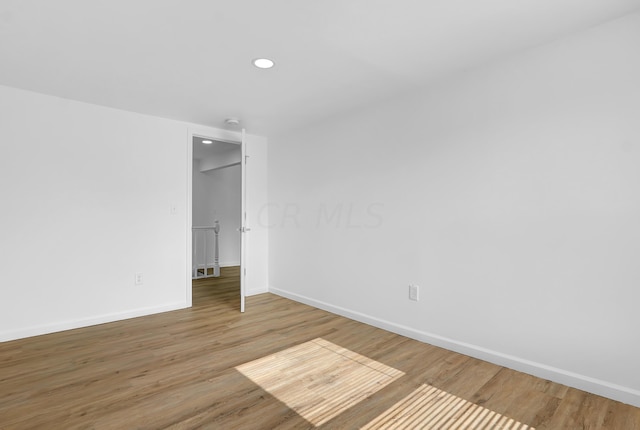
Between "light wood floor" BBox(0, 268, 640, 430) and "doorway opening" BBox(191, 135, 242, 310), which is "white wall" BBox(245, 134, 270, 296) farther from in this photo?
"doorway opening" BBox(191, 135, 242, 310)

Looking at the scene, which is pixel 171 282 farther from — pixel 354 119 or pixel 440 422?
pixel 440 422

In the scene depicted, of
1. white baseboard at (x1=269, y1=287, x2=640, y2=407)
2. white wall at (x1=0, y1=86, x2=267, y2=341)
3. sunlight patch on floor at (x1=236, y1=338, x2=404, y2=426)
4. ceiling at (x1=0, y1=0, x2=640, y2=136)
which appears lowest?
sunlight patch on floor at (x1=236, y1=338, x2=404, y2=426)

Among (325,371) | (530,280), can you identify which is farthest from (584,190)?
(325,371)

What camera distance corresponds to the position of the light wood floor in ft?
5.88

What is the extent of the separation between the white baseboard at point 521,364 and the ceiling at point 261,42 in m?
2.18

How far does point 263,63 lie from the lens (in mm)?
2479

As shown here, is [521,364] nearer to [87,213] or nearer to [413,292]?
[413,292]

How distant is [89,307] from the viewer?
10.9 feet

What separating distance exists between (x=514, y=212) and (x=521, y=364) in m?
1.07

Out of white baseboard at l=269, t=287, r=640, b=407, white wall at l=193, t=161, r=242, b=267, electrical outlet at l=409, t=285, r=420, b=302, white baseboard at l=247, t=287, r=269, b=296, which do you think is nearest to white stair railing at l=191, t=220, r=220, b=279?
white wall at l=193, t=161, r=242, b=267

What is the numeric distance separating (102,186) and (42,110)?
0.83 m

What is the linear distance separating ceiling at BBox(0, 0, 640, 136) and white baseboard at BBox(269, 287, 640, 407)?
7.17ft

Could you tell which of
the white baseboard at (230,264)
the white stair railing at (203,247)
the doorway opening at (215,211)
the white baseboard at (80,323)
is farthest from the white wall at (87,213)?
Result: the white baseboard at (230,264)

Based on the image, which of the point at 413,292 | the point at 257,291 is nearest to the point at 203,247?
the point at 257,291
